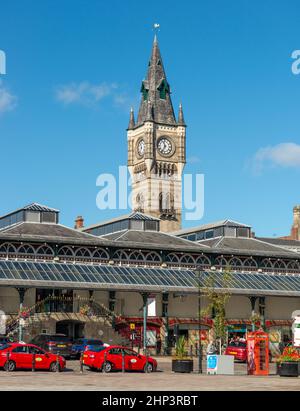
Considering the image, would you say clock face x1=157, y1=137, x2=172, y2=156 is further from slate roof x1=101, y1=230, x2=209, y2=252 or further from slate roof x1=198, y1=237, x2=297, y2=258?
slate roof x1=101, y1=230, x2=209, y2=252

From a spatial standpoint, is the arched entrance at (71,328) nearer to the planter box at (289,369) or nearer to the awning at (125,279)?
the awning at (125,279)

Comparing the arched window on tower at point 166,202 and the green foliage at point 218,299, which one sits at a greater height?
the arched window on tower at point 166,202

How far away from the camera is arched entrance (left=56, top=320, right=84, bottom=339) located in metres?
71.4

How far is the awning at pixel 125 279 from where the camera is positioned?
2726 inches

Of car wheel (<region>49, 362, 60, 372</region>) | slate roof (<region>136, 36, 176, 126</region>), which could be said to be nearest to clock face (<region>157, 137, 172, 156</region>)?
slate roof (<region>136, 36, 176, 126</region>)

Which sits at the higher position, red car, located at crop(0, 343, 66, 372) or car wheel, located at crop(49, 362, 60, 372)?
red car, located at crop(0, 343, 66, 372)

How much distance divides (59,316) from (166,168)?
10805 centimetres

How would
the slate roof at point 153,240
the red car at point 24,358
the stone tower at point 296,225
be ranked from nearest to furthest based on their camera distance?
the red car at point 24,358, the slate roof at point 153,240, the stone tower at point 296,225

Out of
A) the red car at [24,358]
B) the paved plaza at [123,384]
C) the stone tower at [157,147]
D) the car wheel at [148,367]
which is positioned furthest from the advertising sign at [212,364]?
the stone tower at [157,147]

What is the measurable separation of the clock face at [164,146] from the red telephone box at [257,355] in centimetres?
13283

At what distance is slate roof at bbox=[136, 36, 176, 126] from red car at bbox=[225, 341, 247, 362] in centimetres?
11564
